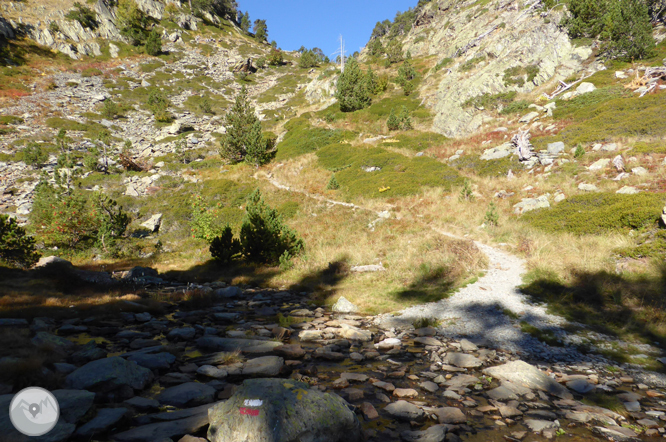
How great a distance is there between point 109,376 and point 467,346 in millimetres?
7108

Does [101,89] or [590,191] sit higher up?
[101,89]

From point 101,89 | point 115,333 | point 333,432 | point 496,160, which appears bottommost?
point 333,432

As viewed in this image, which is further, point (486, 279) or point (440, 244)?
point (440, 244)

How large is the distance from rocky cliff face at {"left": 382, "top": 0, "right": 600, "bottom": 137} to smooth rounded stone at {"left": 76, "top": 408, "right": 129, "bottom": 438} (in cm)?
3980

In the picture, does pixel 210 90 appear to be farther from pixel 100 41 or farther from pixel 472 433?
pixel 472 433

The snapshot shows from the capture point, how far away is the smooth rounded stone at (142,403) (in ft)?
12.0

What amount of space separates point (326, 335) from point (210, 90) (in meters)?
85.6

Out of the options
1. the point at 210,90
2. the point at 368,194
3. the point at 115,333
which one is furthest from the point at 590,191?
the point at 210,90

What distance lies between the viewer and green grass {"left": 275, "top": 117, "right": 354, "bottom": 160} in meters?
39.3

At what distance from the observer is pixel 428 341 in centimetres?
723

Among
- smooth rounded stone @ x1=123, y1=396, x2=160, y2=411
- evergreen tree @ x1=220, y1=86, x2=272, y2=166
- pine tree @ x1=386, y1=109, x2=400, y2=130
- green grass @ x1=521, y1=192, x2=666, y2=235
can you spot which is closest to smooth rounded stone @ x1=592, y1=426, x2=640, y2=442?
smooth rounded stone @ x1=123, y1=396, x2=160, y2=411

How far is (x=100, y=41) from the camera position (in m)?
78.8

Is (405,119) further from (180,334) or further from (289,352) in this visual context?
(180,334)

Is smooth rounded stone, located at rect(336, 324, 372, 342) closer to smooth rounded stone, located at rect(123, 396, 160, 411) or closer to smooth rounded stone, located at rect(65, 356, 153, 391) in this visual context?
smooth rounded stone, located at rect(65, 356, 153, 391)
